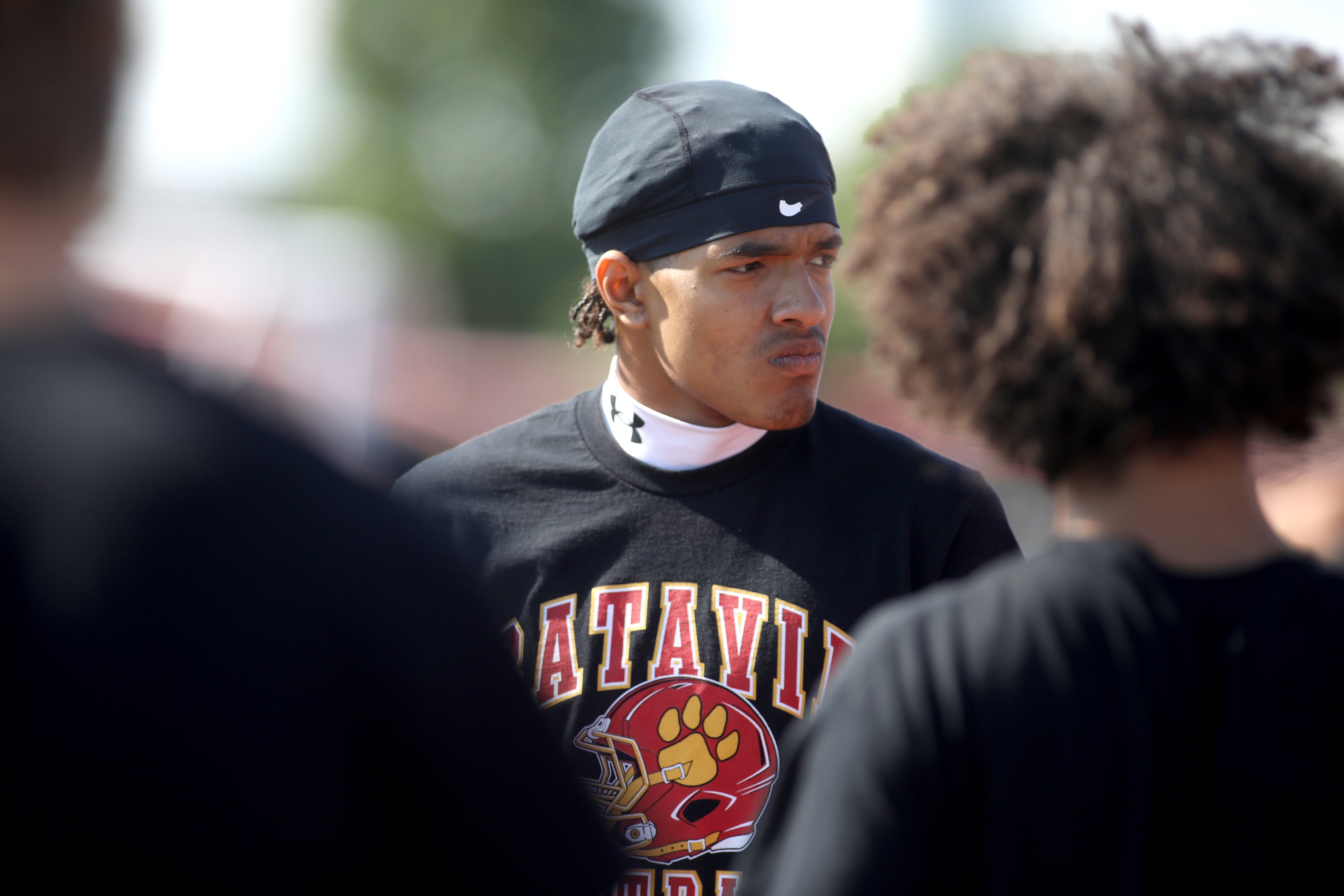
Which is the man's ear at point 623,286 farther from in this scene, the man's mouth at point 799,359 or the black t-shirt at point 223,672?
the black t-shirt at point 223,672

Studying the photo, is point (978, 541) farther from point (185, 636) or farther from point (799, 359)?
point (185, 636)

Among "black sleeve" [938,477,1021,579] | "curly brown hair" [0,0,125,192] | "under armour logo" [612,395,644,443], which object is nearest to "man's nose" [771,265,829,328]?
"under armour logo" [612,395,644,443]

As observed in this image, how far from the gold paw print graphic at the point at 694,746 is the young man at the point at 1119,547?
0.91 metres

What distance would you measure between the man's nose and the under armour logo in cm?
37

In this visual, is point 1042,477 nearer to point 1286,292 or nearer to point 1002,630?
point 1002,630

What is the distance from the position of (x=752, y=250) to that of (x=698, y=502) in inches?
22.0

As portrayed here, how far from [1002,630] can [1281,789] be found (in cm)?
34

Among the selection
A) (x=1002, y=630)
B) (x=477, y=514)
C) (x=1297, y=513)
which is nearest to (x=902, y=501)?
(x=477, y=514)

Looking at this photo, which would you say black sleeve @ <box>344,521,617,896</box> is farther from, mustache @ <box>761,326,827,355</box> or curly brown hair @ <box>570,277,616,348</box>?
curly brown hair @ <box>570,277,616,348</box>

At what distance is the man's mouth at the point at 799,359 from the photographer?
2744 millimetres

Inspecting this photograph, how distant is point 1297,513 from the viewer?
3934mm

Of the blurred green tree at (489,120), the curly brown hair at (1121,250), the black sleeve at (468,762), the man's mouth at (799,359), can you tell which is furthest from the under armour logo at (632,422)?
the blurred green tree at (489,120)

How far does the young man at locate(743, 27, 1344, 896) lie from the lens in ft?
4.65

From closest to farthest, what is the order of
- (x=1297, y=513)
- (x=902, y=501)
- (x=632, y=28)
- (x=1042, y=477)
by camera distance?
(x=1042, y=477) → (x=902, y=501) → (x=1297, y=513) → (x=632, y=28)
